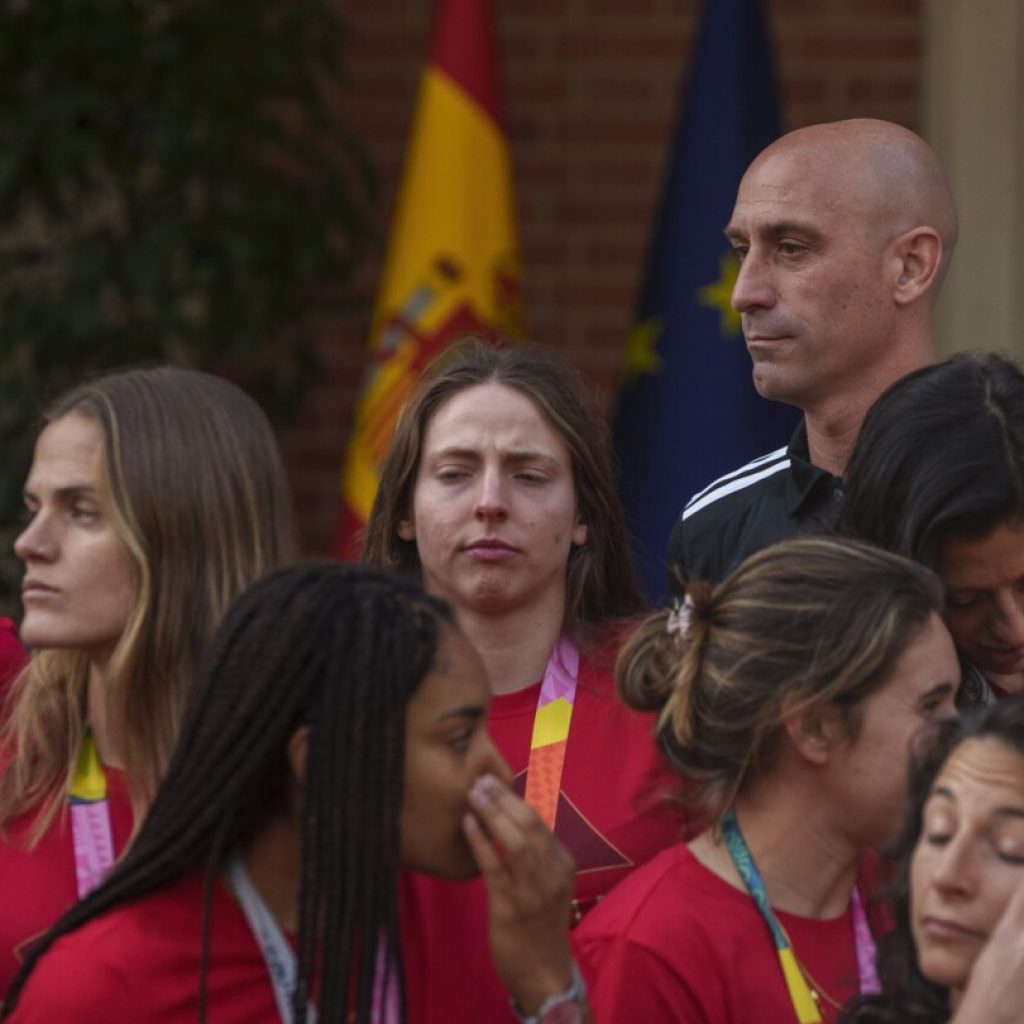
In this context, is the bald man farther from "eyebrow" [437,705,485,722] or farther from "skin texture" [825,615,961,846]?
"eyebrow" [437,705,485,722]

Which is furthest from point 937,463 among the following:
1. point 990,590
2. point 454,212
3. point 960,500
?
point 454,212

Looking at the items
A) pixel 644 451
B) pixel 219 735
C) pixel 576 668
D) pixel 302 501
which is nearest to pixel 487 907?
pixel 219 735

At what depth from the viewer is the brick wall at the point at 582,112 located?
619 centimetres

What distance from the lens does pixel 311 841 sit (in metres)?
2.33

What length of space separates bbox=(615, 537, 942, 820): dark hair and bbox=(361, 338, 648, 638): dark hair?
724mm

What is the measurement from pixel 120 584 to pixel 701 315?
2993 millimetres

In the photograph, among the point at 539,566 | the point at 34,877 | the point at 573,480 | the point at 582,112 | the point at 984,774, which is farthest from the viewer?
the point at 582,112

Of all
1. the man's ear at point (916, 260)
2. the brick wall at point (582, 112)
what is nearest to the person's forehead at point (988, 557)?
the man's ear at point (916, 260)

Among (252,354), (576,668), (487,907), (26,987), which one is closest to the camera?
(26,987)

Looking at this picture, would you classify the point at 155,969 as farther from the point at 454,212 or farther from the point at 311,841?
the point at 454,212

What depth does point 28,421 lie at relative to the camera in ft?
18.1

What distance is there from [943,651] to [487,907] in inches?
24.3

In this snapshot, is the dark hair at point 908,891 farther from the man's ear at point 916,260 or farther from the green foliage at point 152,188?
the green foliage at point 152,188

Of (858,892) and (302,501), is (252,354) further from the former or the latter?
(858,892)
